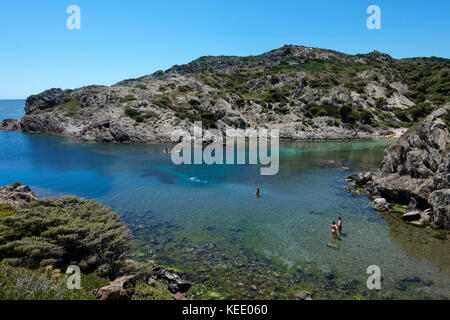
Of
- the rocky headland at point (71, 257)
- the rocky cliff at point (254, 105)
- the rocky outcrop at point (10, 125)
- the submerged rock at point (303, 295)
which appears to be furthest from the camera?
the rocky outcrop at point (10, 125)

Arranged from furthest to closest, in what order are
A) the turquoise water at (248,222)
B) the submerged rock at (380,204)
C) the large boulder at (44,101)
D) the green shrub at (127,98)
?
the large boulder at (44,101) < the green shrub at (127,98) < the submerged rock at (380,204) < the turquoise water at (248,222)

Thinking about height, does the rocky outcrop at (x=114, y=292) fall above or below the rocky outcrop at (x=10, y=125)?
below

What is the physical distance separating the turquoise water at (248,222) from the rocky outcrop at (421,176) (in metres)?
3.23

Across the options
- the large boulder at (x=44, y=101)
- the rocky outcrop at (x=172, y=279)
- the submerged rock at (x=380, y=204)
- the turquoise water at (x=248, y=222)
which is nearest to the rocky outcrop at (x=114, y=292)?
the rocky outcrop at (x=172, y=279)

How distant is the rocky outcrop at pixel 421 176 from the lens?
86.6 ft

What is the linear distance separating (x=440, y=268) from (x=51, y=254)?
24953mm

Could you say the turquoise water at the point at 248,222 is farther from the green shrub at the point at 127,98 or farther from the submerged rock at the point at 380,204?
the green shrub at the point at 127,98

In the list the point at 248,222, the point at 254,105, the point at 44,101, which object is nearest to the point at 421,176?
the point at 248,222

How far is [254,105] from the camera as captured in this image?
115938 mm

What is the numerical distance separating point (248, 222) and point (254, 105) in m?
93.8

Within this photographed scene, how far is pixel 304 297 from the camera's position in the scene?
1569 centimetres
